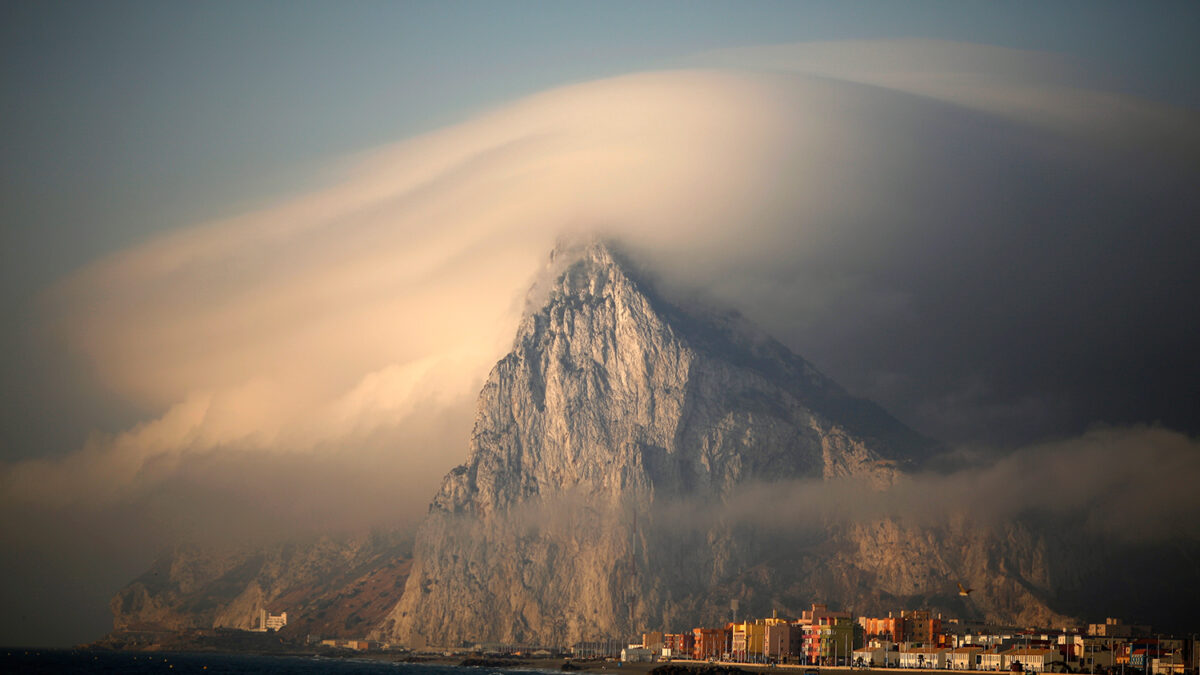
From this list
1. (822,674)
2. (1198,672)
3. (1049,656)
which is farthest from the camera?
(822,674)

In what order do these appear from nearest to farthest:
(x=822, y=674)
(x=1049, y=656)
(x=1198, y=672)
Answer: (x=1198, y=672)
(x=1049, y=656)
(x=822, y=674)

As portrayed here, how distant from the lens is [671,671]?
652 feet

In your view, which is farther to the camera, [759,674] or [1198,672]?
[759,674]

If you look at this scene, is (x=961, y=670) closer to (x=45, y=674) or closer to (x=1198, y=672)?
(x=1198, y=672)

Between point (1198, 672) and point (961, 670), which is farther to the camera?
point (961, 670)

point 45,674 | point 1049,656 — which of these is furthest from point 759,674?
point 45,674

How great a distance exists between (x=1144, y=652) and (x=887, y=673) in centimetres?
3922

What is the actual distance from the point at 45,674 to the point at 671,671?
→ 97.8m

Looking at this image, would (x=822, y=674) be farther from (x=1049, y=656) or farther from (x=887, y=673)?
(x=1049, y=656)

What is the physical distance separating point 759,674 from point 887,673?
19.6 m

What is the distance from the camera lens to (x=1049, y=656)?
187 meters

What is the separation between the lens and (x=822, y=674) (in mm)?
199500

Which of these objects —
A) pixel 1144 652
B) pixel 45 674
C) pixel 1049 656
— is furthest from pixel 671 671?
pixel 45 674

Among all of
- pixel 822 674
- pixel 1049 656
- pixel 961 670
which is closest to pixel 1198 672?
pixel 1049 656
